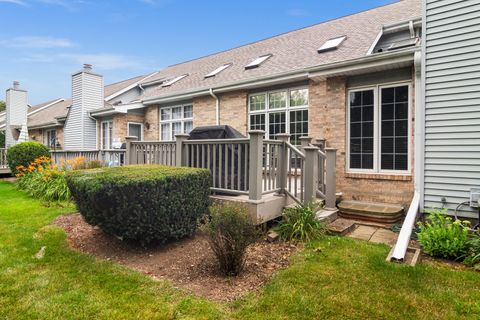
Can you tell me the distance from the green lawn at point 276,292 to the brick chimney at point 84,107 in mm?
11594

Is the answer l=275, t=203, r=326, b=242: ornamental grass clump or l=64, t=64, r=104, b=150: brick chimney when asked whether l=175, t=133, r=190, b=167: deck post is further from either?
l=64, t=64, r=104, b=150: brick chimney

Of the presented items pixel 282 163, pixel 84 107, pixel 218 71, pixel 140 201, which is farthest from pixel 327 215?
pixel 84 107

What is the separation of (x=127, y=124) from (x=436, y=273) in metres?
12.1

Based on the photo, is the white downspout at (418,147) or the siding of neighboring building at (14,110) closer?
the white downspout at (418,147)

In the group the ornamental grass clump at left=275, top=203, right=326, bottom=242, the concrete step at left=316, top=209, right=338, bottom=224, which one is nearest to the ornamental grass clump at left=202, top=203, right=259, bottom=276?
the ornamental grass clump at left=275, top=203, right=326, bottom=242

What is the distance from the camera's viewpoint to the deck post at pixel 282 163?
5.40 meters

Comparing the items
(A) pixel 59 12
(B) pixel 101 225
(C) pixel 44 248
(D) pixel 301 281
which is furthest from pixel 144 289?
(A) pixel 59 12

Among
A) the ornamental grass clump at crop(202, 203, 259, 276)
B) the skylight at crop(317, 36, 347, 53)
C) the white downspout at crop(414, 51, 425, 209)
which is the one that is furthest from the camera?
the skylight at crop(317, 36, 347, 53)

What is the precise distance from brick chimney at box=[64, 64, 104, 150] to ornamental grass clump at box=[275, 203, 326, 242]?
12.8 metres

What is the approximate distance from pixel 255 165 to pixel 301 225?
1.28 meters

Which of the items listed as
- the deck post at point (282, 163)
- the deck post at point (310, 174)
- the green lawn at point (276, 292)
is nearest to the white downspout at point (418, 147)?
the green lawn at point (276, 292)

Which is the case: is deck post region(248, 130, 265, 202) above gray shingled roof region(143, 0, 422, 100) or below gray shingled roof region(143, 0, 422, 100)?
below

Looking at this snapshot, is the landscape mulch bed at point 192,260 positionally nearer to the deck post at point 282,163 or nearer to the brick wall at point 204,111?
Result: the deck post at point 282,163

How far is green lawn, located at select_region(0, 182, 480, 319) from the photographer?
2.86m
